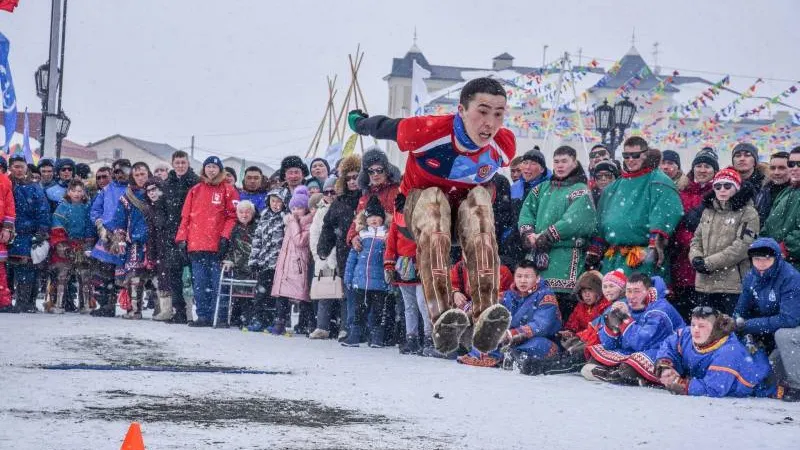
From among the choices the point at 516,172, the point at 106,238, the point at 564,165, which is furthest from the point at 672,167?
the point at 106,238

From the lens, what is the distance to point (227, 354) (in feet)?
29.5

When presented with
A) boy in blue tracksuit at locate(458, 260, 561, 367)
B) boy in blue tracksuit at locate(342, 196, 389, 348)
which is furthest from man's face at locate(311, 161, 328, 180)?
boy in blue tracksuit at locate(458, 260, 561, 367)

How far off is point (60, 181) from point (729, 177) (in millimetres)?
9335

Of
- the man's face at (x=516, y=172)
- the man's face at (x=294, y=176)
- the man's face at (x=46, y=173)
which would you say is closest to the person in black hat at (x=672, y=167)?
the man's face at (x=516, y=172)

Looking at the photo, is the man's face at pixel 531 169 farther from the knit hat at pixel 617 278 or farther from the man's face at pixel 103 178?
the man's face at pixel 103 178

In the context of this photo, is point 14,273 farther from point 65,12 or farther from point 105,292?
point 65,12

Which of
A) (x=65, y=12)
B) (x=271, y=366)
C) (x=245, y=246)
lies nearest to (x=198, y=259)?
(x=245, y=246)

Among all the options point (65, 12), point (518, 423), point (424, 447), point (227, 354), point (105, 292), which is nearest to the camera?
point (424, 447)

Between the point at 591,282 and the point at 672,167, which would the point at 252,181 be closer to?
the point at 591,282

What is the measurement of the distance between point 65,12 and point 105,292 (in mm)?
12526

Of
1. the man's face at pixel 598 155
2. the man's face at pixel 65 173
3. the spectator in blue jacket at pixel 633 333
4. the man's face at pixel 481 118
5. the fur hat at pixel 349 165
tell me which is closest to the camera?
the man's face at pixel 481 118

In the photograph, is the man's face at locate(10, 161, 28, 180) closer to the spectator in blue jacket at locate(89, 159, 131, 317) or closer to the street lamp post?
the spectator in blue jacket at locate(89, 159, 131, 317)

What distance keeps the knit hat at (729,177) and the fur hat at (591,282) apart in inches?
48.5

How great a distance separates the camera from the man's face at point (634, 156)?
8.23 metres
